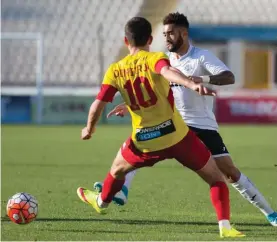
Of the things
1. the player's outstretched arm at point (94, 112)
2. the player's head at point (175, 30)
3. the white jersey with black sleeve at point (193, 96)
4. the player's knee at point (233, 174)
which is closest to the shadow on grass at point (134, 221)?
the player's knee at point (233, 174)

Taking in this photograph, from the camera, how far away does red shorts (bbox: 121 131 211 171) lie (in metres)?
6.72

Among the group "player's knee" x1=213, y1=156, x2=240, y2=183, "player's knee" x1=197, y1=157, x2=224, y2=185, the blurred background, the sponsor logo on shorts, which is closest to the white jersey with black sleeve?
"player's knee" x1=213, y1=156, x2=240, y2=183

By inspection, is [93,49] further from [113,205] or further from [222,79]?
[222,79]

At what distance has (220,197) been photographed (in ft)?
22.4

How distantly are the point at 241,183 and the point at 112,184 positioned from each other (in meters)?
1.25

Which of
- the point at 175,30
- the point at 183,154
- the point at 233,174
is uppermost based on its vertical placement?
the point at 175,30

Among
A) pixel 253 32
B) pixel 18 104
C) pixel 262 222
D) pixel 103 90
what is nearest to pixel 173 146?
pixel 103 90

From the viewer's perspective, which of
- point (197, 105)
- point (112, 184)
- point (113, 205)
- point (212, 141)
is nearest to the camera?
point (112, 184)

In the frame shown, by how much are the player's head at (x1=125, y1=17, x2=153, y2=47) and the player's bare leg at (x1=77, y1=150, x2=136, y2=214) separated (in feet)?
3.17

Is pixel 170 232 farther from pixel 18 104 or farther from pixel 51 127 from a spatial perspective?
pixel 18 104

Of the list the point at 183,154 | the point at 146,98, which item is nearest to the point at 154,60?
the point at 146,98

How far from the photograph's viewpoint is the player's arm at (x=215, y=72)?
22.6 feet

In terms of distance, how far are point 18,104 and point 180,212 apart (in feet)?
63.6

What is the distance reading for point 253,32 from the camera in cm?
3062
